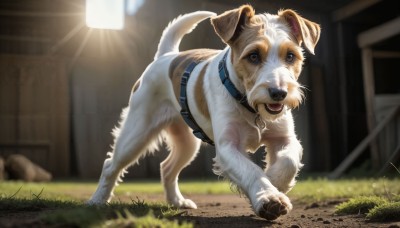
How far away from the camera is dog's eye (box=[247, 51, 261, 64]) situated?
10.9ft

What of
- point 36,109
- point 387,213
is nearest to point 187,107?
point 387,213

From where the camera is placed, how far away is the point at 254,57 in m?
3.34

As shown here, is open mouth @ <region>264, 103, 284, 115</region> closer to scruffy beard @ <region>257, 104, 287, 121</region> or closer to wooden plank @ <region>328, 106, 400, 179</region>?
scruffy beard @ <region>257, 104, 287, 121</region>

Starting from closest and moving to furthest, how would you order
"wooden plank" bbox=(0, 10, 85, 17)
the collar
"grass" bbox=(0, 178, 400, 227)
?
"grass" bbox=(0, 178, 400, 227) < the collar < "wooden plank" bbox=(0, 10, 85, 17)

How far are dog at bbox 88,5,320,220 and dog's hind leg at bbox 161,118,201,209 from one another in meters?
0.07

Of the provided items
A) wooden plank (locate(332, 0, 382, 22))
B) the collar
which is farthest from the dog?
wooden plank (locate(332, 0, 382, 22))

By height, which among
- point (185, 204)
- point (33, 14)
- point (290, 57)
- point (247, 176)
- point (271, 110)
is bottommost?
point (185, 204)

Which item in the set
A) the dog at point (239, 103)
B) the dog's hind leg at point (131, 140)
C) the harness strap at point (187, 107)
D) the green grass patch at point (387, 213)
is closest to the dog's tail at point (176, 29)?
the dog at point (239, 103)

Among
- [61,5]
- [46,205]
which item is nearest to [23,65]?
[61,5]

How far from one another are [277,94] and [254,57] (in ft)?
1.32

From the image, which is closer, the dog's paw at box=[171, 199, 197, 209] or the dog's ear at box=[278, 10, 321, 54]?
the dog's ear at box=[278, 10, 321, 54]

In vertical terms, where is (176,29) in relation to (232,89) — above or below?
above

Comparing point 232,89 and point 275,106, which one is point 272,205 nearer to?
point 275,106

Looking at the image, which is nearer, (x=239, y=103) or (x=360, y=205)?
(x=239, y=103)
